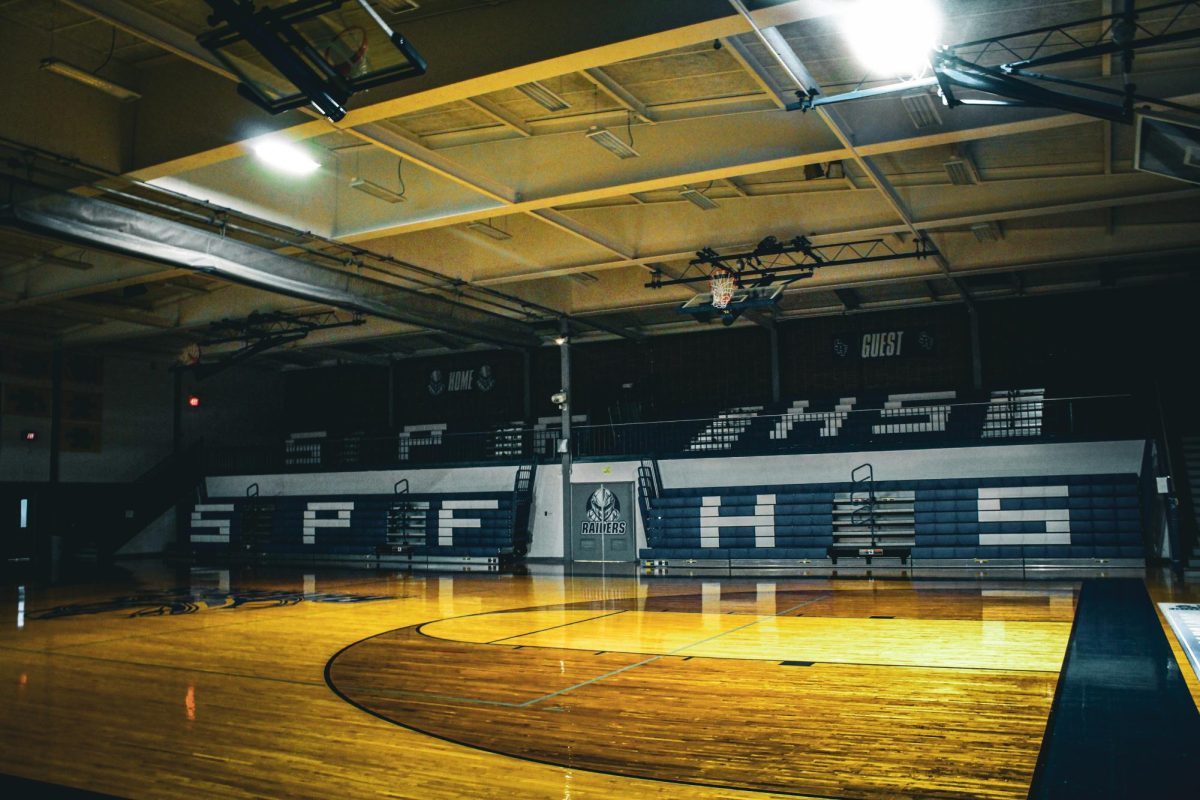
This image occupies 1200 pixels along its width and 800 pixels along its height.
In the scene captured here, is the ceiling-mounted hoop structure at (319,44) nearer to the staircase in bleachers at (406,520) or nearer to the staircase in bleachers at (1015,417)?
the staircase in bleachers at (1015,417)

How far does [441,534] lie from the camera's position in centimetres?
1861

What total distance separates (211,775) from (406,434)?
18.1m

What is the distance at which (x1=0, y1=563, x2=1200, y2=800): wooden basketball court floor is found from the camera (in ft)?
12.4

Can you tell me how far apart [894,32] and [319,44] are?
4.43 meters

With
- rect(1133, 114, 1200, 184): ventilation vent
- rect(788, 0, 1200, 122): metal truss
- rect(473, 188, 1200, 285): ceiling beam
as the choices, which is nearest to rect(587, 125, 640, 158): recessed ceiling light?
rect(788, 0, 1200, 122): metal truss

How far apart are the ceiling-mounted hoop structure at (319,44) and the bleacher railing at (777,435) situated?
A: 11.9 m

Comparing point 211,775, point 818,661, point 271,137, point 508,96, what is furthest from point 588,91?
point 211,775

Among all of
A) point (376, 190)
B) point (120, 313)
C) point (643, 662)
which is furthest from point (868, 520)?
point (120, 313)

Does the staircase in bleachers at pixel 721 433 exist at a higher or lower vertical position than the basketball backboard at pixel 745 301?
lower

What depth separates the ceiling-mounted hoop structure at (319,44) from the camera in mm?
5277

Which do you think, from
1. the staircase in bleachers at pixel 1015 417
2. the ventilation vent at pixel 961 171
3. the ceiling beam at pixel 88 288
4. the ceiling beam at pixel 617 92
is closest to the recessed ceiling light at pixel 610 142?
the ceiling beam at pixel 617 92

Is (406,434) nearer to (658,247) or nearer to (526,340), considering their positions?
(526,340)

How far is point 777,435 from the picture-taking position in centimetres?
1814

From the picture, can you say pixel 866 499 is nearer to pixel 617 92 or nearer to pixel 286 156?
pixel 617 92
